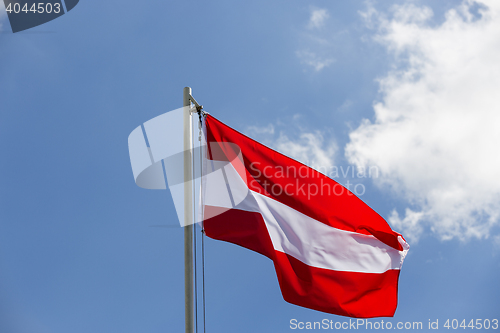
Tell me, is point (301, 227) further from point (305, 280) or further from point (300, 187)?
point (305, 280)

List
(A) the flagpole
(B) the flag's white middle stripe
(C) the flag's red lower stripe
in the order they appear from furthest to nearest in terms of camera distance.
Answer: (B) the flag's white middle stripe
(C) the flag's red lower stripe
(A) the flagpole

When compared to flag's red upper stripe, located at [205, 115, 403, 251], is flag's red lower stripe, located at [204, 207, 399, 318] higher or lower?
lower

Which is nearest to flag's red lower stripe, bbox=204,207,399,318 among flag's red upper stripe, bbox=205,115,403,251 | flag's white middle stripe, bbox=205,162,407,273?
flag's white middle stripe, bbox=205,162,407,273

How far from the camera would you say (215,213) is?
333 inches

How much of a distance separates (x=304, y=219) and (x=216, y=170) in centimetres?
211

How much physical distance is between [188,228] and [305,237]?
2699mm

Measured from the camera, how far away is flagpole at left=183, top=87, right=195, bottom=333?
23.1 ft

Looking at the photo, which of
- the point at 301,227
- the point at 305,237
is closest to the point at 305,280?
the point at 305,237

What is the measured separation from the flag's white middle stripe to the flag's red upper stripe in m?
0.15

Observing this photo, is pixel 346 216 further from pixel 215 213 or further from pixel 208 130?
pixel 208 130

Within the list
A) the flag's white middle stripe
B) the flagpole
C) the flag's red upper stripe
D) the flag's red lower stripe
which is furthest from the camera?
the flag's red upper stripe

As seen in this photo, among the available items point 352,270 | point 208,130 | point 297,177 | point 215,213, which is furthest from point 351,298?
point 208,130

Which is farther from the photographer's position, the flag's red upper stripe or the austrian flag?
the flag's red upper stripe

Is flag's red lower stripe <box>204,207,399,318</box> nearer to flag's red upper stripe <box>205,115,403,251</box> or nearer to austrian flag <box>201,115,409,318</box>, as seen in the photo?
austrian flag <box>201,115,409,318</box>
